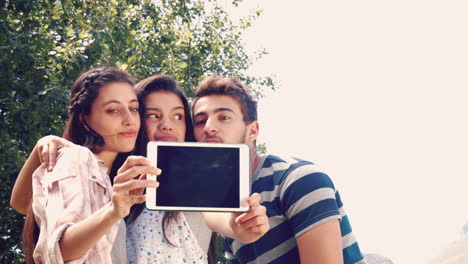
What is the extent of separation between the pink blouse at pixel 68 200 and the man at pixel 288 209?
699 mm

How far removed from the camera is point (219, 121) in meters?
3.74

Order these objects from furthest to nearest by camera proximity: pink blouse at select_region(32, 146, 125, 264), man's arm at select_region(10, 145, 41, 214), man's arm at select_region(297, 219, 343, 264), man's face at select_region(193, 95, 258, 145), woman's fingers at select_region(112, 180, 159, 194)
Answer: man's face at select_region(193, 95, 258, 145) < man's arm at select_region(10, 145, 41, 214) < man's arm at select_region(297, 219, 343, 264) < pink blouse at select_region(32, 146, 125, 264) < woman's fingers at select_region(112, 180, 159, 194)

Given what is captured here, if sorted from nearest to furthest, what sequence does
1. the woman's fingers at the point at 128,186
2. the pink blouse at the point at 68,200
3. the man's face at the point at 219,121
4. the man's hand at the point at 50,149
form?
the woman's fingers at the point at 128,186 < the pink blouse at the point at 68,200 < the man's hand at the point at 50,149 < the man's face at the point at 219,121

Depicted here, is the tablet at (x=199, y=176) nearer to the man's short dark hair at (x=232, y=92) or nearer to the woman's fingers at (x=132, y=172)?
the woman's fingers at (x=132, y=172)

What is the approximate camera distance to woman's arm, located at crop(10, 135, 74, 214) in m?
2.76

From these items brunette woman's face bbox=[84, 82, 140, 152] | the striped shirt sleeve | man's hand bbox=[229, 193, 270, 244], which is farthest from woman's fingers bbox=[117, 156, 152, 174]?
the striped shirt sleeve

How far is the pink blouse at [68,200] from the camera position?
7.36 ft

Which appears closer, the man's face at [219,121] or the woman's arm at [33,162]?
the woman's arm at [33,162]

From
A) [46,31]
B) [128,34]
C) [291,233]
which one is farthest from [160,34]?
[291,233]

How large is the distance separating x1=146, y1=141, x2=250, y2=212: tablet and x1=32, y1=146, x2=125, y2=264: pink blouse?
36 cm

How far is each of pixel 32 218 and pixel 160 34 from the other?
439 inches

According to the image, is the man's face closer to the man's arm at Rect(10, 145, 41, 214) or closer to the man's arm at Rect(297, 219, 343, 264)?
the man's arm at Rect(297, 219, 343, 264)

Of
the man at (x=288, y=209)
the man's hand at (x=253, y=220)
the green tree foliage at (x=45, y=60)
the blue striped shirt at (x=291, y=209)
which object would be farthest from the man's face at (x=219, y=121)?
the green tree foliage at (x=45, y=60)

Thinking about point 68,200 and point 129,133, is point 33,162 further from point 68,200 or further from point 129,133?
point 68,200
